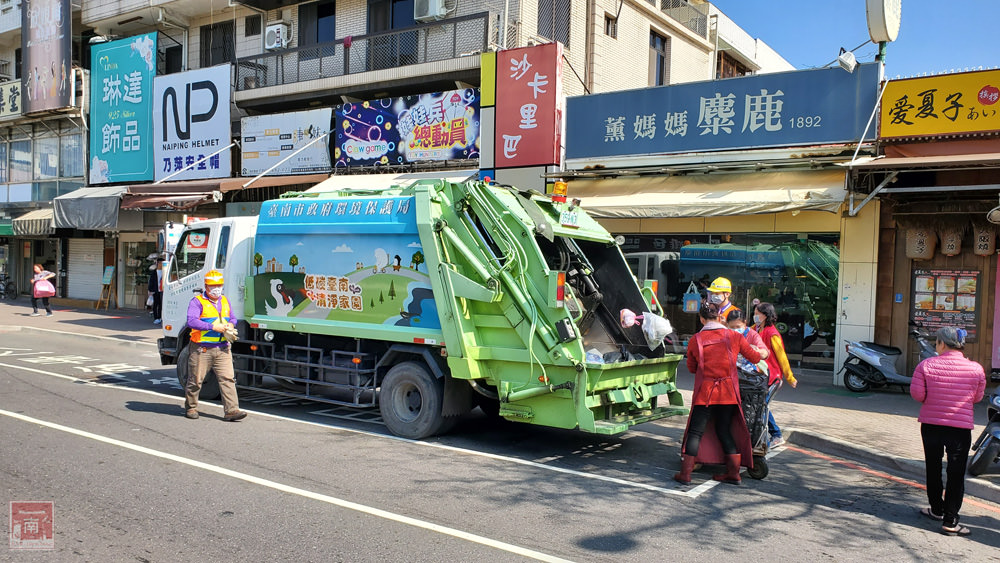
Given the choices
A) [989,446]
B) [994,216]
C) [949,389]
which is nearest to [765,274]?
[994,216]

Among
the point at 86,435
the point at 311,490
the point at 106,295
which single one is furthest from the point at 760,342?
the point at 106,295

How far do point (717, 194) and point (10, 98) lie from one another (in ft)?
83.1

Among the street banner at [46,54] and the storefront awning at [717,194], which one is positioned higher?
the street banner at [46,54]

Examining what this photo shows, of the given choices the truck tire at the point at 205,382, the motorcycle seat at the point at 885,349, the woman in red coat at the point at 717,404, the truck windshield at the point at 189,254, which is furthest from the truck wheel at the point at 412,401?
the motorcycle seat at the point at 885,349

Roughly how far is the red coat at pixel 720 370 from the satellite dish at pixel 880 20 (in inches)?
299

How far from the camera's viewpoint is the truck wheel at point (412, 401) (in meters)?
7.68

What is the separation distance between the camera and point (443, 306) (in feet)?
24.6

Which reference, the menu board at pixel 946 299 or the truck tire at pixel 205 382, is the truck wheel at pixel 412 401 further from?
the menu board at pixel 946 299

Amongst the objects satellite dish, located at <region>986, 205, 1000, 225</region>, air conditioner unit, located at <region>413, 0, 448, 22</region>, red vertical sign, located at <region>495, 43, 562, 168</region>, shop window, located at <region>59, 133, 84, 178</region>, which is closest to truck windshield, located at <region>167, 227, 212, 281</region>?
red vertical sign, located at <region>495, 43, 562, 168</region>

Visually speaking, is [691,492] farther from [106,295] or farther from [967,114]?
[106,295]

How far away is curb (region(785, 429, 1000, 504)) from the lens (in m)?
6.66

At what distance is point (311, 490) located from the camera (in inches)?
233

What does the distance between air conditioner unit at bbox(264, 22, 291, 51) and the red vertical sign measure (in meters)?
7.43

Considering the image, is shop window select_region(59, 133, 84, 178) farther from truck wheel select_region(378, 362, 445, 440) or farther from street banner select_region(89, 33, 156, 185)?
truck wheel select_region(378, 362, 445, 440)
